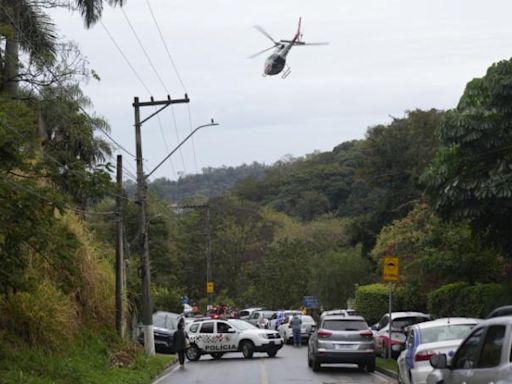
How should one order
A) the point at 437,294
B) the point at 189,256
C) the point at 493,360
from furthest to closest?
the point at 189,256 → the point at 437,294 → the point at 493,360

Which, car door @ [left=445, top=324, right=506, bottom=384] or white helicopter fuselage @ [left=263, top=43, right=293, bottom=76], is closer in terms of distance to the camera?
car door @ [left=445, top=324, right=506, bottom=384]

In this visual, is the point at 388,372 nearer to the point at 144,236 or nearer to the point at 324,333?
the point at 324,333

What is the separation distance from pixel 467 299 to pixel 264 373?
797cm

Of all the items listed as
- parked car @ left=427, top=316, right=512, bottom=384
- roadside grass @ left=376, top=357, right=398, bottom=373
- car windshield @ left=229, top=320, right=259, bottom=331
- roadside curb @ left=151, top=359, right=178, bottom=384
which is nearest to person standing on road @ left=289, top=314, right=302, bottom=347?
car windshield @ left=229, top=320, right=259, bottom=331

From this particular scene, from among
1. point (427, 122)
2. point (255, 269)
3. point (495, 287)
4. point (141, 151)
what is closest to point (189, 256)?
point (255, 269)

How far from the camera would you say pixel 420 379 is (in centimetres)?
1614

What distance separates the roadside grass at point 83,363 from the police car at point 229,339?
377 cm

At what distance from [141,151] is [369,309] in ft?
55.9

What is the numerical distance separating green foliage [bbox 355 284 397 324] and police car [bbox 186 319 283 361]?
10.7 meters

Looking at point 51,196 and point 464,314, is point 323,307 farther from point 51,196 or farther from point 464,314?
point 51,196

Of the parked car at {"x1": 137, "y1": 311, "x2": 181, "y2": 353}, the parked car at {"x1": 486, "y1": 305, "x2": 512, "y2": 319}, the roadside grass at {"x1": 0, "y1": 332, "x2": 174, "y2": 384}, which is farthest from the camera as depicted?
the parked car at {"x1": 137, "y1": 311, "x2": 181, "y2": 353}

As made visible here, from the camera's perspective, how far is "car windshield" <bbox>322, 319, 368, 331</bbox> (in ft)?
83.9

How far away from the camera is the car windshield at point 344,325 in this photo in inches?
1006

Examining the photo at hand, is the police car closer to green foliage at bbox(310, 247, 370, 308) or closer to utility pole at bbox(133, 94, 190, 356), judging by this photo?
utility pole at bbox(133, 94, 190, 356)
